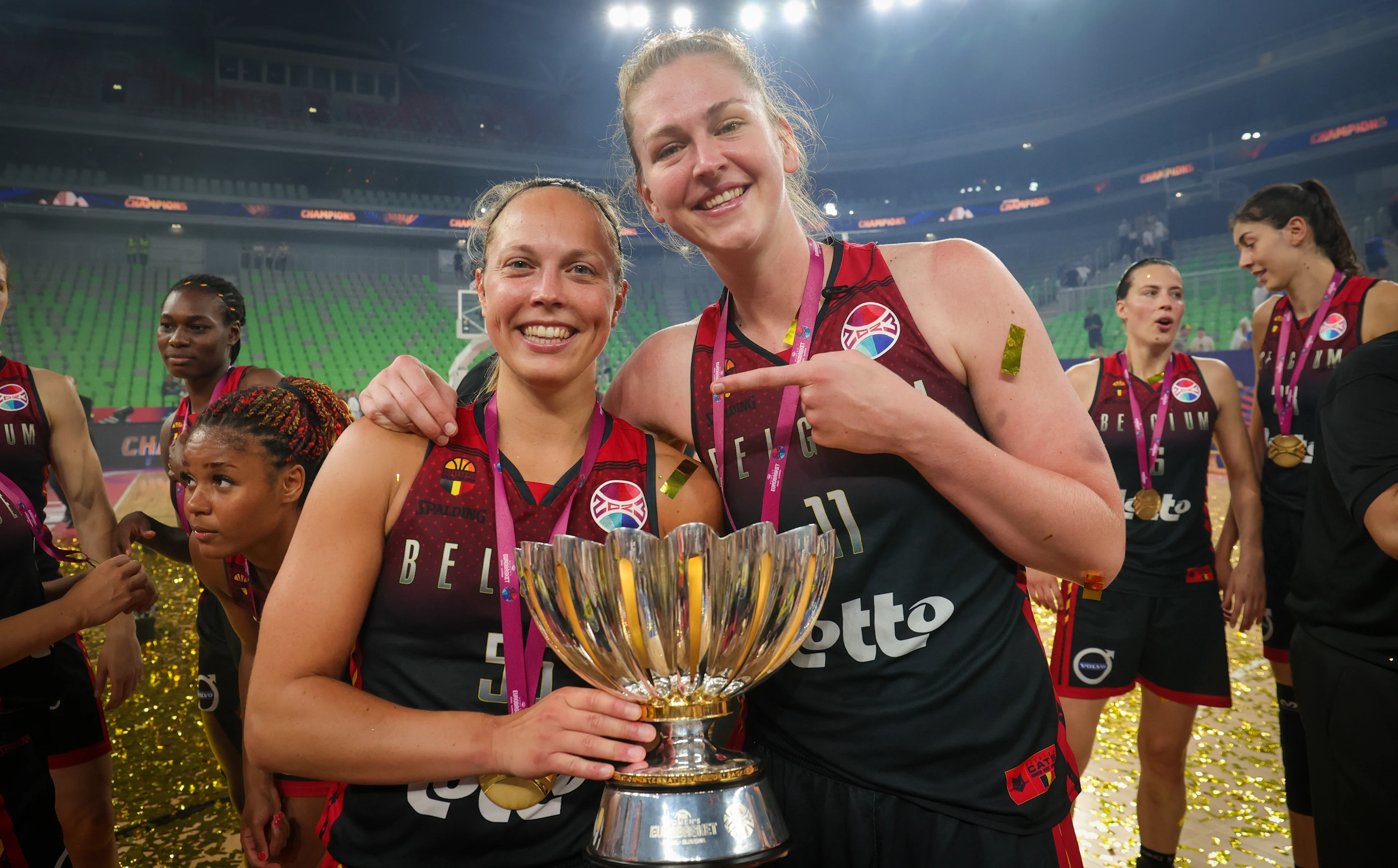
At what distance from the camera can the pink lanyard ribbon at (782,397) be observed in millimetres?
1325

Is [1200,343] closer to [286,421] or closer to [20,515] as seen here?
[286,421]

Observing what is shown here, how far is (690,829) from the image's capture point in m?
0.81

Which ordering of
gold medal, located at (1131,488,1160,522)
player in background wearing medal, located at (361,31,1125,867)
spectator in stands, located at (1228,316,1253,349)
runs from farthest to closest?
spectator in stands, located at (1228,316,1253,349), gold medal, located at (1131,488,1160,522), player in background wearing medal, located at (361,31,1125,867)

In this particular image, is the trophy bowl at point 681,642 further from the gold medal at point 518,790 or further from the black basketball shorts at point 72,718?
the black basketball shorts at point 72,718

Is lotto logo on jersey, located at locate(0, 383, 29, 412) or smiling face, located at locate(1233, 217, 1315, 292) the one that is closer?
lotto logo on jersey, located at locate(0, 383, 29, 412)

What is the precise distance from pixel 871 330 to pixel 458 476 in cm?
74

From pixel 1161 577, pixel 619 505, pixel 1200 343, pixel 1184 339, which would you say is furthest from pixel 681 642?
pixel 1184 339

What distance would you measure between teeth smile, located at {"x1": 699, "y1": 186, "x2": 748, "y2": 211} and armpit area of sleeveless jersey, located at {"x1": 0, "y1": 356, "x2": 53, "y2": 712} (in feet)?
6.98

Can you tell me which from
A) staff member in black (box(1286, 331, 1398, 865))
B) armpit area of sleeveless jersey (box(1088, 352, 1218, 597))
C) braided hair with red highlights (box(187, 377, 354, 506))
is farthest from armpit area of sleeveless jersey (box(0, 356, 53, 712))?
armpit area of sleeveless jersey (box(1088, 352, 1218, 597))

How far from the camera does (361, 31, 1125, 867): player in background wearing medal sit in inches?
48.6

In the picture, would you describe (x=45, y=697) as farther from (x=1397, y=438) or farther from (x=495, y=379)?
(x=1397, y=438)

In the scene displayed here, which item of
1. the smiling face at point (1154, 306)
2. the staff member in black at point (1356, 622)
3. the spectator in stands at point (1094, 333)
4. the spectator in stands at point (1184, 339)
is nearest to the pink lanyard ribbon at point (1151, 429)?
the smiling face at point (1154, 306)

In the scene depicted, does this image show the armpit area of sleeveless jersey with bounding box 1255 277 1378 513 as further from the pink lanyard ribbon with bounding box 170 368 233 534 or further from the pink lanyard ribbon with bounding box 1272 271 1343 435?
the pink lanyard ribbon with bounding box 170 368 233 534

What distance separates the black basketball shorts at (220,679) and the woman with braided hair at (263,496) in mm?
919
